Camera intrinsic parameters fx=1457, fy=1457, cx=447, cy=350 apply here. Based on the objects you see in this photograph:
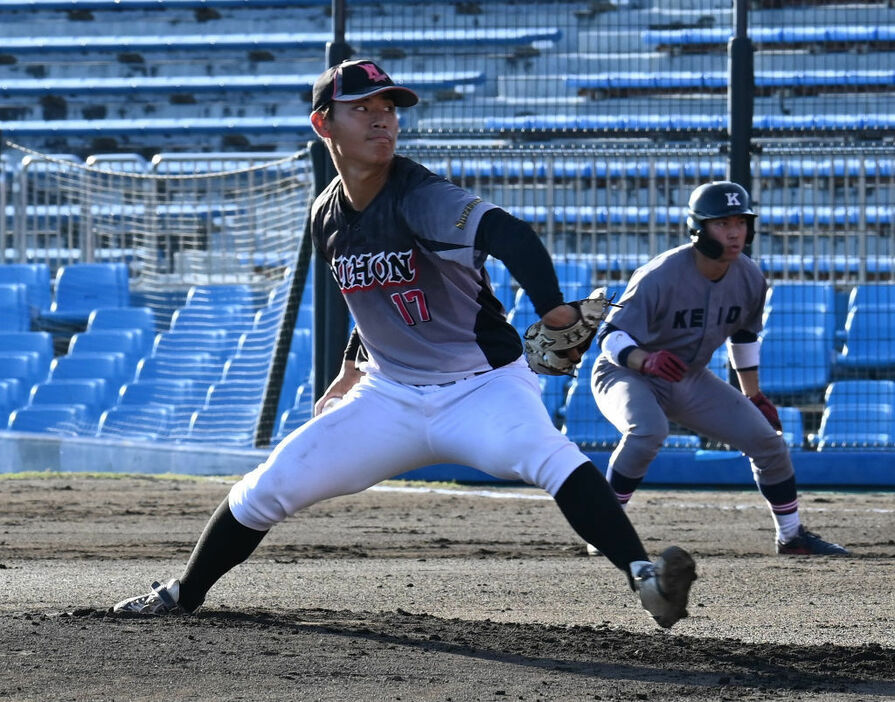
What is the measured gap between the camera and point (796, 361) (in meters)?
12.4

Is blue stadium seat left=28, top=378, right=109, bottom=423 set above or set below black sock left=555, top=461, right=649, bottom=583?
below

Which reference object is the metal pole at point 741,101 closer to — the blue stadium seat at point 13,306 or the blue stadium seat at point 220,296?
the blue stadium seat at point 220,296

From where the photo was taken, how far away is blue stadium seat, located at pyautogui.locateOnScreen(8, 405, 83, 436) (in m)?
14.1

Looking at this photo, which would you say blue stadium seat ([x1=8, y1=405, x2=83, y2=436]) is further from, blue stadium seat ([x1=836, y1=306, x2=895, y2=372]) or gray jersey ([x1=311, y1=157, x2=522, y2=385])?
gray jersey ([x1=311, y1=157, x2=522, y2=385])

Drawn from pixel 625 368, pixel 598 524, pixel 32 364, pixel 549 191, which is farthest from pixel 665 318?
pixel 32 364

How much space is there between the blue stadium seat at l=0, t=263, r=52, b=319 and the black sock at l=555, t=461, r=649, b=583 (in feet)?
39.7

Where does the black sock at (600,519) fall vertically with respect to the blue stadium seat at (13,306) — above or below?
above

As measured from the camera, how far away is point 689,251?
7637mm

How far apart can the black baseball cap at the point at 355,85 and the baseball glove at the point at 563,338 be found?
969 millimetres

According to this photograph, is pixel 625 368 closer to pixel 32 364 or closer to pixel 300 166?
pixel 300 166

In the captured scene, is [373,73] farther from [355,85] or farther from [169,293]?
[169,293]

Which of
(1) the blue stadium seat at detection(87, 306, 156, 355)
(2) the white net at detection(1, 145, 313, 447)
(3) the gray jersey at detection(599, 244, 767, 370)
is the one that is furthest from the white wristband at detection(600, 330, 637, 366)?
(1) the blue stadium seat at detection(87, 306, 156, 355)

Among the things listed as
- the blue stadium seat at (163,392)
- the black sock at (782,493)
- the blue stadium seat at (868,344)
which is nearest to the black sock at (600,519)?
the black sock at (782,493)

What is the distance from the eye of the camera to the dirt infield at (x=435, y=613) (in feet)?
13.4
